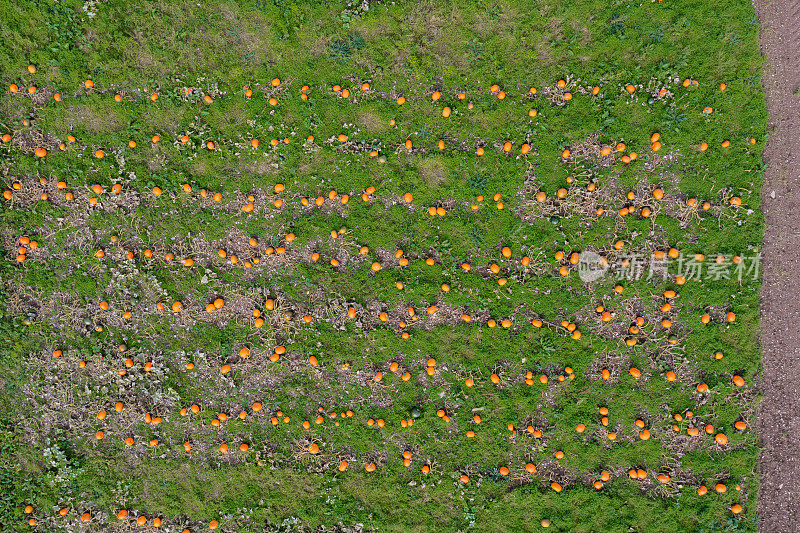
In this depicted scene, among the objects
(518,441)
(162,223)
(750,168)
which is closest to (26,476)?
(162,223)

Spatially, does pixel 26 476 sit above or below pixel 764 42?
below

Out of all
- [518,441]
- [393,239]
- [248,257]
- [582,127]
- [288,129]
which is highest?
[582,127]

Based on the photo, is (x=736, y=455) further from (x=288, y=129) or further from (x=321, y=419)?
(x=288, y=129)

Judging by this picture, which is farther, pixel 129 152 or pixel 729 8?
pixel 129 152
